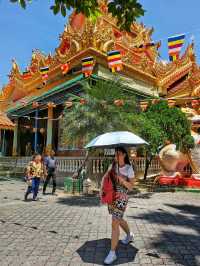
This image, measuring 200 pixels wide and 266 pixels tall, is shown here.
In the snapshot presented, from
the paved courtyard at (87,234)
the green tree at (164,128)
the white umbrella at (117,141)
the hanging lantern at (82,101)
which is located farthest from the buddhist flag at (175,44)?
the white umbrella at (117,141)

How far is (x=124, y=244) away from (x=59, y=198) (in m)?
5.57

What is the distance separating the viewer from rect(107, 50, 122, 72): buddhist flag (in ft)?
49.3

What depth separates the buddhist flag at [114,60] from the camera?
15039mm

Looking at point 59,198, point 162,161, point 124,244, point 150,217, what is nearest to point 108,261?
point 124,244

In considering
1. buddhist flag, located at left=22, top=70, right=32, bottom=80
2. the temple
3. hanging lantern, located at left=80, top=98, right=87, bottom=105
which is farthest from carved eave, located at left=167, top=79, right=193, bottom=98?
hanging lantern, located at left=80, top=98, right=87, bottom=105

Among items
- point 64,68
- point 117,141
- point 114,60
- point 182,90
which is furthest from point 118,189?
point 182,90

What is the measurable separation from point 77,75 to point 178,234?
1329 cm

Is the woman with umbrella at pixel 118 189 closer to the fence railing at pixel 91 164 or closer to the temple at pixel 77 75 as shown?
the fence railing at pixel 91 164

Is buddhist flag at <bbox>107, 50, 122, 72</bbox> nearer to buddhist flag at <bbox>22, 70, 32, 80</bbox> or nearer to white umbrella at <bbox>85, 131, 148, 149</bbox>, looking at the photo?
buddhist flag at <bbox>22, 70, 32, 80</bbox>

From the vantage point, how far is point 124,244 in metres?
4.87

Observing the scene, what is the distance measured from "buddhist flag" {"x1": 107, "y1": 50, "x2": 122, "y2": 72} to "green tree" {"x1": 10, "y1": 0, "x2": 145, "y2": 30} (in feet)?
35.9

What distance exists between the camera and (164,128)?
1370 centimetres

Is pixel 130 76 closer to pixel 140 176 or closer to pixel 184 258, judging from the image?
pixel 140 176

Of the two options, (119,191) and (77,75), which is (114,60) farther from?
(119,191)
